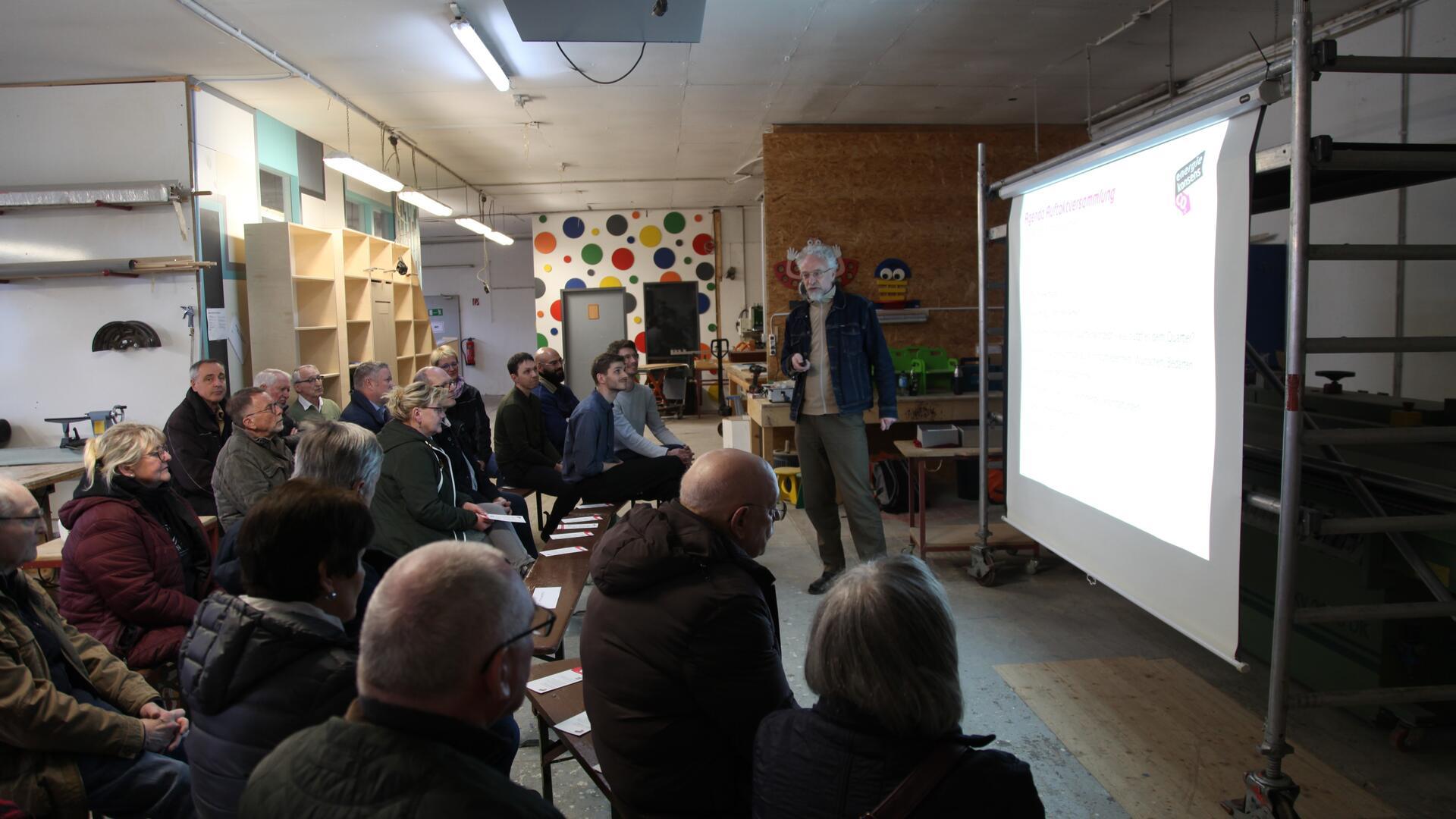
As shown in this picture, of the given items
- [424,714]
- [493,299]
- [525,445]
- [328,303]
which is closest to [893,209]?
[525,445]

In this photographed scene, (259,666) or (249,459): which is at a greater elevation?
(249,459)

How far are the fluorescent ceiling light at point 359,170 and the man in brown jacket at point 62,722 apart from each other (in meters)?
4.50

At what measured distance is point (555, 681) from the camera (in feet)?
7.62

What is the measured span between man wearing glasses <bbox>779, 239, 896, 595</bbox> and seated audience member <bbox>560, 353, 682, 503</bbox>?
929 mm

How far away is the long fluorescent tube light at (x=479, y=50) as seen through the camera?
4.65m

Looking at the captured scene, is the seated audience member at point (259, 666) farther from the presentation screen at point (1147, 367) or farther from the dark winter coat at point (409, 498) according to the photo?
the presentation screen at point (1147, 367)

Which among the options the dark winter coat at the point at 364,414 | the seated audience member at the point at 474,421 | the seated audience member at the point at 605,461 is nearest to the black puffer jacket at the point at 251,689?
Answer: the seated audience member at the point at 605,461

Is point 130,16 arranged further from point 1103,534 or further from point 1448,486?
point 1448,486

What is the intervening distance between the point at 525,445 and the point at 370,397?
1.02 metres

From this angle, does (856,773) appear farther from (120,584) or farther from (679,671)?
(120,584)

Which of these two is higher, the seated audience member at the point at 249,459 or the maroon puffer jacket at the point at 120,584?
the seated audience member at the point at 249,459

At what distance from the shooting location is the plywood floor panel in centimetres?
243

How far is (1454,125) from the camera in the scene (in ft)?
14.1

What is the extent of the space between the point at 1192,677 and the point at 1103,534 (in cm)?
73
